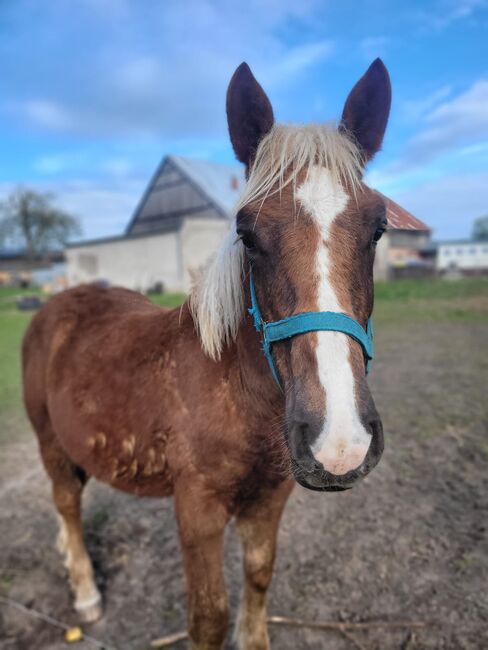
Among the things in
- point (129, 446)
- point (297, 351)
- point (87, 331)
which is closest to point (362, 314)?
point (297, 351)

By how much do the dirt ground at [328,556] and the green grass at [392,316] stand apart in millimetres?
2310

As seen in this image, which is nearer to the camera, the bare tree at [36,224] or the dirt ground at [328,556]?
the dirt ground at [328,556]

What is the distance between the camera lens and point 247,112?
182 centimetres

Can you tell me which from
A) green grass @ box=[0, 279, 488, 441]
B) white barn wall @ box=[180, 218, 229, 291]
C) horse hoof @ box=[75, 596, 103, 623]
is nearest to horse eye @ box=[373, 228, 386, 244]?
horse hoof @ box=[75, 596, 103, 623]

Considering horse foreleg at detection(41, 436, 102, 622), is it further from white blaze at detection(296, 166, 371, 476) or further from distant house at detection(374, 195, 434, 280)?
distant house at detection(374, 195, 434, 280)

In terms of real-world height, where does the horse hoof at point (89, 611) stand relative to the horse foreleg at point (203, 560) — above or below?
below

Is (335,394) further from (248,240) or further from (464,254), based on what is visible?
(464,254)

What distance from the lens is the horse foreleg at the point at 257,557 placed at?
2252mm

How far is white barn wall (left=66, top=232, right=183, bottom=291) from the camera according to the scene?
24.7 metres

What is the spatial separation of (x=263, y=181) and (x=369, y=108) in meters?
0.62

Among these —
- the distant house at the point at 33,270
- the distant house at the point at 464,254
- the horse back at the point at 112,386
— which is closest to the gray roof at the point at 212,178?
the distant house at the point at 33,270

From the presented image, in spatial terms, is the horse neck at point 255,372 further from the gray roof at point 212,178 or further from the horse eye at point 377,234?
the gray roof at point 212,178

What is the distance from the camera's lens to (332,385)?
129 cm

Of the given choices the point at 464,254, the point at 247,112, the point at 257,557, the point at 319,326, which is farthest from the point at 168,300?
the point at 464,254
